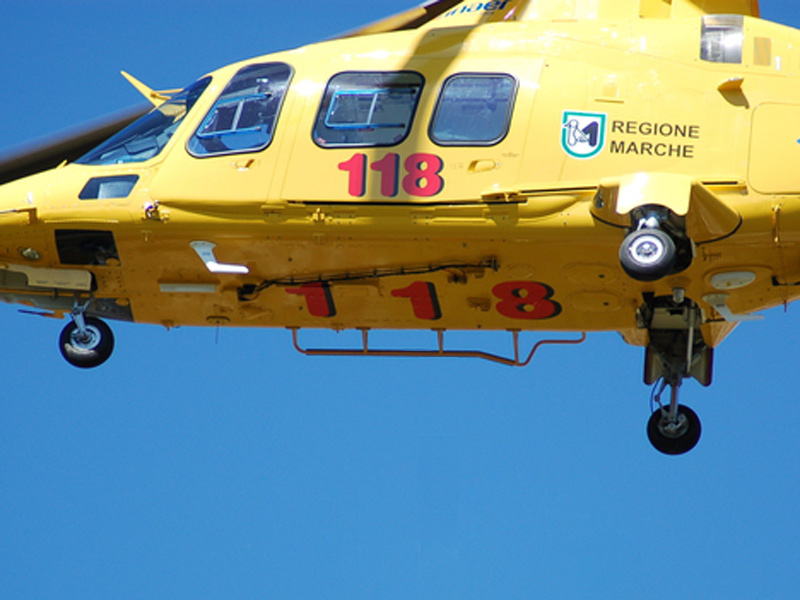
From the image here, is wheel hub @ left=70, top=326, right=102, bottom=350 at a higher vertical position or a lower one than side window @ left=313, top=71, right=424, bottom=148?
lower

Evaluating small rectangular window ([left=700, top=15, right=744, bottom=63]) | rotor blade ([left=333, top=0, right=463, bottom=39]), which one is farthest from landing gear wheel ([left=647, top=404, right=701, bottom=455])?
rotor blade ([left=333, top=0, right=463, bottom=39])

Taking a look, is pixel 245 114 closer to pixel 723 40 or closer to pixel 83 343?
pixel 83 343

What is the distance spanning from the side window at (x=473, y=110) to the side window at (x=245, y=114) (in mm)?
1760

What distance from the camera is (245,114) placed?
15.3 metres

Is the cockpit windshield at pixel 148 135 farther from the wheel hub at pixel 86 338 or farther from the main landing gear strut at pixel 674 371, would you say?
the main landing gear strut at pixel 674 371

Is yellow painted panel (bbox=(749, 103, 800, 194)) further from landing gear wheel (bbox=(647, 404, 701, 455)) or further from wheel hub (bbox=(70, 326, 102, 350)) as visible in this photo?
wheel hub (bbox=(70, 326, 102, 350))

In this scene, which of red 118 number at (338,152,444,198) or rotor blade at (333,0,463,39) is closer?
red 118 number at (338,152,444,198)

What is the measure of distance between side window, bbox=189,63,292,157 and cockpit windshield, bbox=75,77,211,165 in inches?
15.0

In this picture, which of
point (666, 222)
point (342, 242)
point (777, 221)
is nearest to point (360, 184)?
point (342, 242)

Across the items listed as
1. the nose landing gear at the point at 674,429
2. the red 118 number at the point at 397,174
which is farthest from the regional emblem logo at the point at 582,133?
the nose landing gear at the point at 674,429

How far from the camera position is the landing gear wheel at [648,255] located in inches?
529

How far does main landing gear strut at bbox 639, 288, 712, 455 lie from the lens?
16.3 m

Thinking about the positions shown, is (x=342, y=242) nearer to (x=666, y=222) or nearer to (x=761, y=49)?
(x=666, y=222)

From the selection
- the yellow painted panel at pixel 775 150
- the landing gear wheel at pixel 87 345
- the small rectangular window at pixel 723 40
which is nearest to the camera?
the yellow painted panel at pixel 775 150
